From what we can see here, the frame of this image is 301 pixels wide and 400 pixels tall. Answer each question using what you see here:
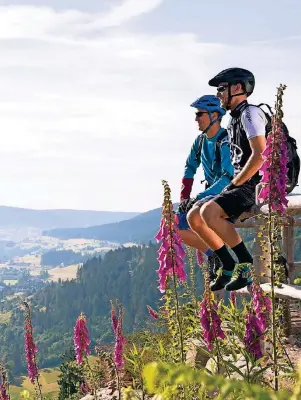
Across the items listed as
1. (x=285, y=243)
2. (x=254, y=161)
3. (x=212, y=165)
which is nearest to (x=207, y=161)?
(x=212, y=165)

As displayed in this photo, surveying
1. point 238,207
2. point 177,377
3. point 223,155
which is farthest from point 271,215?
point 177,377

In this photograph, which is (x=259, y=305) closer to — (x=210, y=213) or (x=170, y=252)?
(x=170, y=252)

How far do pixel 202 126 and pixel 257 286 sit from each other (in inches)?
111

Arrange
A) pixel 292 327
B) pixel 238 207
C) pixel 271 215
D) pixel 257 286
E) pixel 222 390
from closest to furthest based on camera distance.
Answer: pixel 222 390, pixel 271 215, pixel 257 286, pixel 238 207, pixel 292 327

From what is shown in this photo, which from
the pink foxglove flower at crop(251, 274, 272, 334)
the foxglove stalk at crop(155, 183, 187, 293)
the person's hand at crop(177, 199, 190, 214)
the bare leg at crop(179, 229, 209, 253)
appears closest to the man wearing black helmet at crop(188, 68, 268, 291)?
the person's hand at crop(177, 199, 190, 214)

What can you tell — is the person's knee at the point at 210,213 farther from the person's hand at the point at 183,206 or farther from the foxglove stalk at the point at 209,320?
the foxglove stalk at the point at 209,320

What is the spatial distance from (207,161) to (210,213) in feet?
2.94

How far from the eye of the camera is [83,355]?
698 centimetres

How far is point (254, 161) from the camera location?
5438mm

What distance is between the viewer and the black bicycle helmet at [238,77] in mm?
6031

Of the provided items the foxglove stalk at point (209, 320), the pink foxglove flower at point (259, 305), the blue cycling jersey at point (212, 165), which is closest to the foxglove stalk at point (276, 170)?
the pink foxglove flower at point (259, 305)

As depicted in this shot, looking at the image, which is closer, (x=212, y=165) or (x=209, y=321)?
(x=209, y=321)

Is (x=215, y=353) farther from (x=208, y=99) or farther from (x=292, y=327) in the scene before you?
(x=292, y=327)

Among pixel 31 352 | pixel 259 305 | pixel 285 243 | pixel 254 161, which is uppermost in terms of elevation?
pixel 254 161
